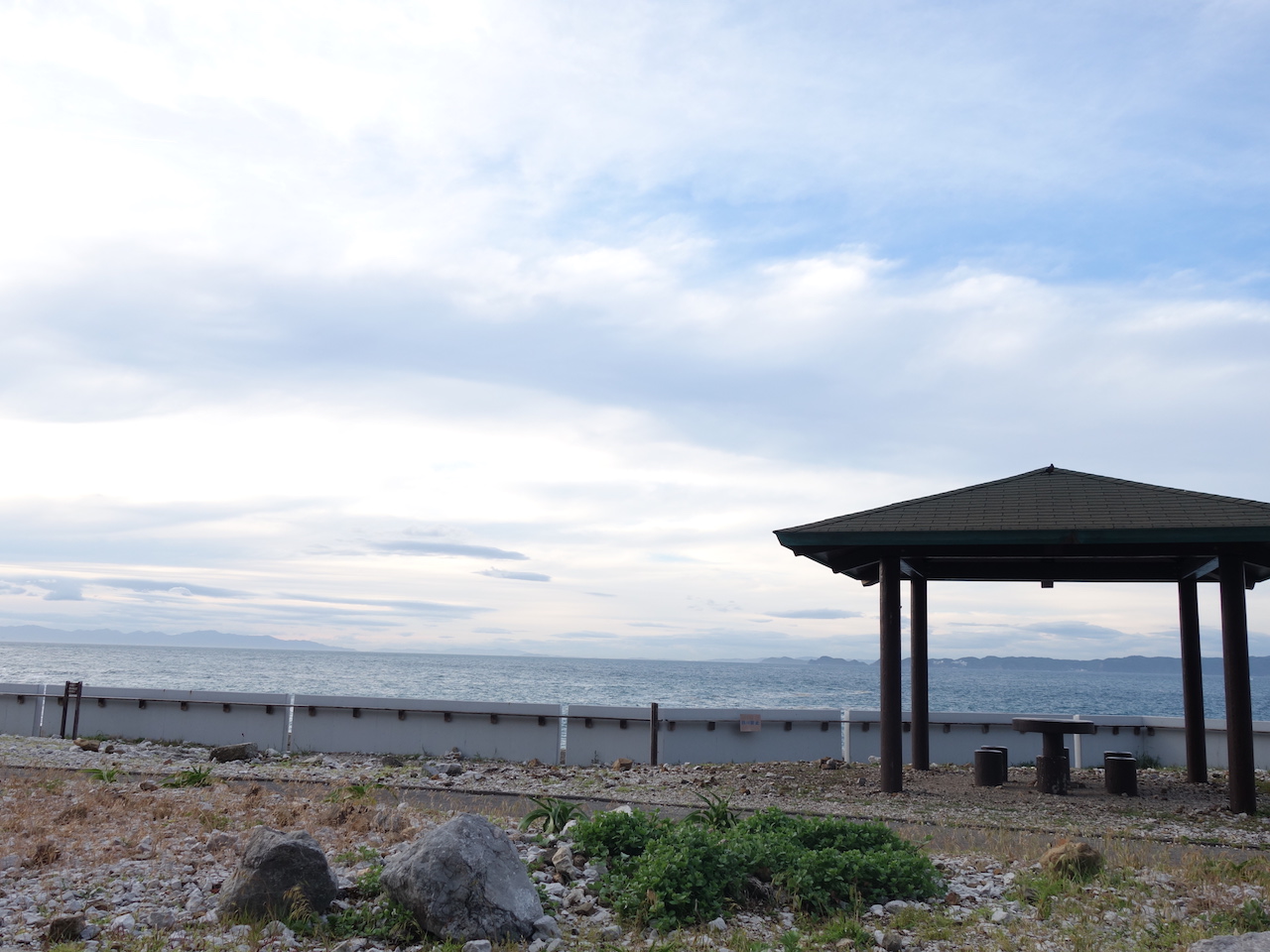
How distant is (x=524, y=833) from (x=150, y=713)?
12773 mm

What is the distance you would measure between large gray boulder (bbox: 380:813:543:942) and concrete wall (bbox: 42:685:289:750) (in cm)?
1238

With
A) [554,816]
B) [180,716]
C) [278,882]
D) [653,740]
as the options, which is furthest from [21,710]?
[278,882]

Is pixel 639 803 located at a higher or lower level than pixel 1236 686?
lower

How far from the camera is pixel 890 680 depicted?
13070mm

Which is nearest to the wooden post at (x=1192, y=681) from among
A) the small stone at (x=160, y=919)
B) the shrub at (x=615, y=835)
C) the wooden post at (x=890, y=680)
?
the wooden post at (x=890, y=680)

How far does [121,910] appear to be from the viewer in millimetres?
6367

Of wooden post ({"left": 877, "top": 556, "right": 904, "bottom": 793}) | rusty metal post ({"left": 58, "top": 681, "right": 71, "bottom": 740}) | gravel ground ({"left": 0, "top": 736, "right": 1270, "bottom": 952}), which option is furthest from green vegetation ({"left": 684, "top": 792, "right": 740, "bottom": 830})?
rusty metal post ({"left": 58, "top": 681, "right": 71, "bottom": 740})

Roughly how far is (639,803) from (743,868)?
189 inches

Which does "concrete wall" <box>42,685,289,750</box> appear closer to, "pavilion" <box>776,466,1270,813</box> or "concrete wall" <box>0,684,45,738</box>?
"concrete wall" <box>0,684,45,738</box>

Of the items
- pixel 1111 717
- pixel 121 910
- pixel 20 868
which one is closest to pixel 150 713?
pixel 20 868

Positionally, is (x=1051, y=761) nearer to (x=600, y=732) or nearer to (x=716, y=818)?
(x=716, y=818)

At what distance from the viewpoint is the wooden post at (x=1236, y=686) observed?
1169 cm

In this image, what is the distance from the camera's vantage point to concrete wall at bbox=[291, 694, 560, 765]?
16609 millimetres

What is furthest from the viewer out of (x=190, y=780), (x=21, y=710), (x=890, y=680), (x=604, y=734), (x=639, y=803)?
(x=21, y=710)
